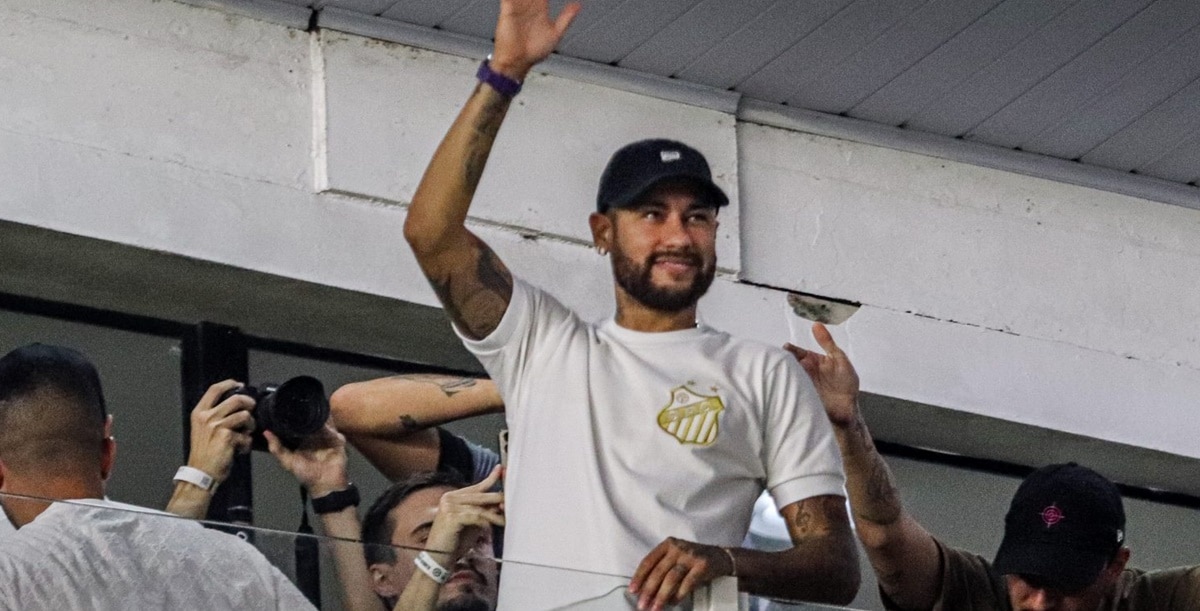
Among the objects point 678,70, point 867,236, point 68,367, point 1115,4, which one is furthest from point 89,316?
point 1115,4

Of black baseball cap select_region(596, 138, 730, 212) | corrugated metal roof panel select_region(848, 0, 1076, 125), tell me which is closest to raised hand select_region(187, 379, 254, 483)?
black baseball cap select_region(596, 138, 730, 212)

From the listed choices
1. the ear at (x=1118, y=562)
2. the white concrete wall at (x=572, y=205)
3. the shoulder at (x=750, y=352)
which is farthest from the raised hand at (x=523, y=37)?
the ear at (x=1118, y=562)

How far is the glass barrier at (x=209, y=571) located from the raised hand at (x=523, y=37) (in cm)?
84

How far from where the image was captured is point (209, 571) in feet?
10.5

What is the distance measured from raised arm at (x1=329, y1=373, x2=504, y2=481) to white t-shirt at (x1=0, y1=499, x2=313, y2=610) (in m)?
1.31

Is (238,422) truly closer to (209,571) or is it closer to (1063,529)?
(209,571)

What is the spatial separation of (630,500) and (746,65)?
1981 mm

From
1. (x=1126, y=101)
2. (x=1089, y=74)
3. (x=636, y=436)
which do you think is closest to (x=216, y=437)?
(x=636, y=436)

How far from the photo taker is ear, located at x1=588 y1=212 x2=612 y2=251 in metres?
3.89

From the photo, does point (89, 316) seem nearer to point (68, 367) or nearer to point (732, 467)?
point (68, 367)

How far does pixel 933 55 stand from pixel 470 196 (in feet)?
6.17

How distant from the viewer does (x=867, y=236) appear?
5.54 meters

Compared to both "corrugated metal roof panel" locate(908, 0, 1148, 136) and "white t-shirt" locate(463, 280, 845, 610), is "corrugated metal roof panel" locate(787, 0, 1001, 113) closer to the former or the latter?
"corrugated metal roof panel" locate(908, 0, 1148, 136)

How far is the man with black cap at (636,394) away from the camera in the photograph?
3486 millimetres
